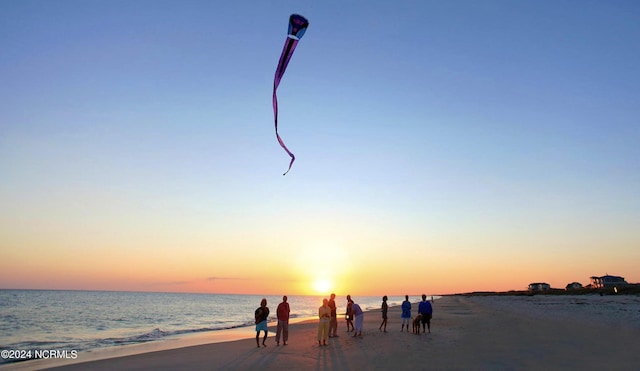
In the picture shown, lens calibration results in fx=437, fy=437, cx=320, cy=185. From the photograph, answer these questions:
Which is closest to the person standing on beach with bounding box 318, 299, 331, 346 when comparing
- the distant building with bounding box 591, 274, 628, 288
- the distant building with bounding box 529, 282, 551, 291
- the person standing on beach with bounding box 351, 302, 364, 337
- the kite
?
the person standing on beach with bounding box 351, 302, 364, 337

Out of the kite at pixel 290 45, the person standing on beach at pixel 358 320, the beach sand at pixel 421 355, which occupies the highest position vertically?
the kite at pixel 290 45

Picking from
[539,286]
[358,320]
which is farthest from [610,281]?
[358,320]

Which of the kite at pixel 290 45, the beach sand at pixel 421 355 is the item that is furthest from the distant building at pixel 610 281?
the kite at pixel 290 45

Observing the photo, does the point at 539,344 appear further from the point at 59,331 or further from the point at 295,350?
the point at 59,331

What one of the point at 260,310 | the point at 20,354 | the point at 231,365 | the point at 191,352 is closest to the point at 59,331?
the point at 20,354

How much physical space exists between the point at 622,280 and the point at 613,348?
110 m

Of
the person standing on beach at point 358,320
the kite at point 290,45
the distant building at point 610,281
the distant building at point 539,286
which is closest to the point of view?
the kite at point 290,45

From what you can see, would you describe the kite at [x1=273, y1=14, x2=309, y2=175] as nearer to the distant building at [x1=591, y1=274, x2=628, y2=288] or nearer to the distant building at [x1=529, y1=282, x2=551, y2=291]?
the distant building at [x1=591, y1=274, x2=628, y2=288]

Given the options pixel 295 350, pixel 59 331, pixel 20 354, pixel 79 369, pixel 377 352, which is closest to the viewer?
pixel 79 369

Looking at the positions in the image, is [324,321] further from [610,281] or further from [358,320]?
[610,281]

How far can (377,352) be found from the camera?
47.1 feet

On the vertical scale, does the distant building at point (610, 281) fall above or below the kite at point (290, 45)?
below

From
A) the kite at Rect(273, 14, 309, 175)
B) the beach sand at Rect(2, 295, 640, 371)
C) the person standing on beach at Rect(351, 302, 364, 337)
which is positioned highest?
the kite at Rect(273, 14, 309, 175)

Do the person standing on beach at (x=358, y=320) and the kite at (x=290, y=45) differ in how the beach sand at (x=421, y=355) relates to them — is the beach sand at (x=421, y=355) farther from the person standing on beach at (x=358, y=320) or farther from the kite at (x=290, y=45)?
the kite at (x=290, y=45)
